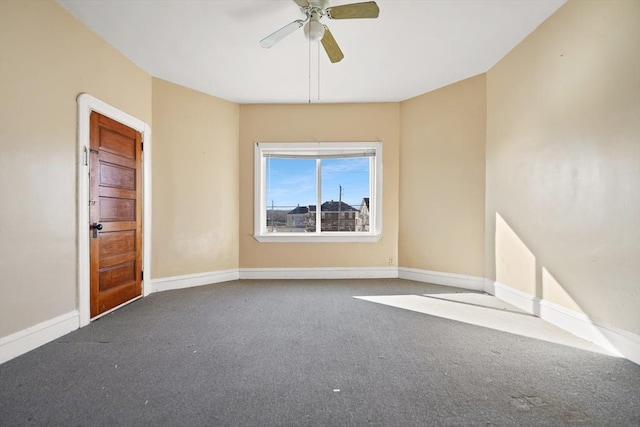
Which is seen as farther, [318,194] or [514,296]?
[318,194]

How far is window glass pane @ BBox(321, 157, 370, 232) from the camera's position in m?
4.39

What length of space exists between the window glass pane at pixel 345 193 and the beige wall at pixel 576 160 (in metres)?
1.82

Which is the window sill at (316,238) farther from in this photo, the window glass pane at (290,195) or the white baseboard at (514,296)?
the white baseboard at (514,296)

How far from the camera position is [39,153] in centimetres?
215

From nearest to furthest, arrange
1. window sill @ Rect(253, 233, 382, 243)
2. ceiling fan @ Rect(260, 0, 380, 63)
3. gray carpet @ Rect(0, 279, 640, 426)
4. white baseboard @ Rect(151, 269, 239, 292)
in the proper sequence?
gray carpet @ Rect(0, 279, 640, 426), ceiling fan @ Rect(260, 0, 380, 63), white baseboard @ Rect(151, 269, 239, 292), window sill @ Rect(253, 233, 382, 243)

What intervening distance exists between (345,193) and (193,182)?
2196 millimetres

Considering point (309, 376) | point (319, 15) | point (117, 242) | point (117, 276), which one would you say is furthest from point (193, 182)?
point (309, 376)

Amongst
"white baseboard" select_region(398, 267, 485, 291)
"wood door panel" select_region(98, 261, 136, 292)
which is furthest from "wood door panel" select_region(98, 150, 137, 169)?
"white baseboard" select_region(398, 267, 485, 291)

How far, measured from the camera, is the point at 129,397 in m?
1.51

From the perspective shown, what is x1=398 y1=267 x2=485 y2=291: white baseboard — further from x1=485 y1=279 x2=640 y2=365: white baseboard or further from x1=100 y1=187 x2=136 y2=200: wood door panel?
x1=100 y1=187 x2=136 y2=200: wood door panel

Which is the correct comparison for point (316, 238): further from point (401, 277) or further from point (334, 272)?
point (401, 277)

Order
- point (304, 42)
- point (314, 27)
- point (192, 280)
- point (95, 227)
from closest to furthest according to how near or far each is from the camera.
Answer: point (314, 27) < point (95, 227) < point (304, 42) < point (192, 280)

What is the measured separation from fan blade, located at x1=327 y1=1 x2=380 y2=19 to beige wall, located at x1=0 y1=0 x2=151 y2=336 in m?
2.22

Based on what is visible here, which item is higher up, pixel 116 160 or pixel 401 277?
pixel 116 160
